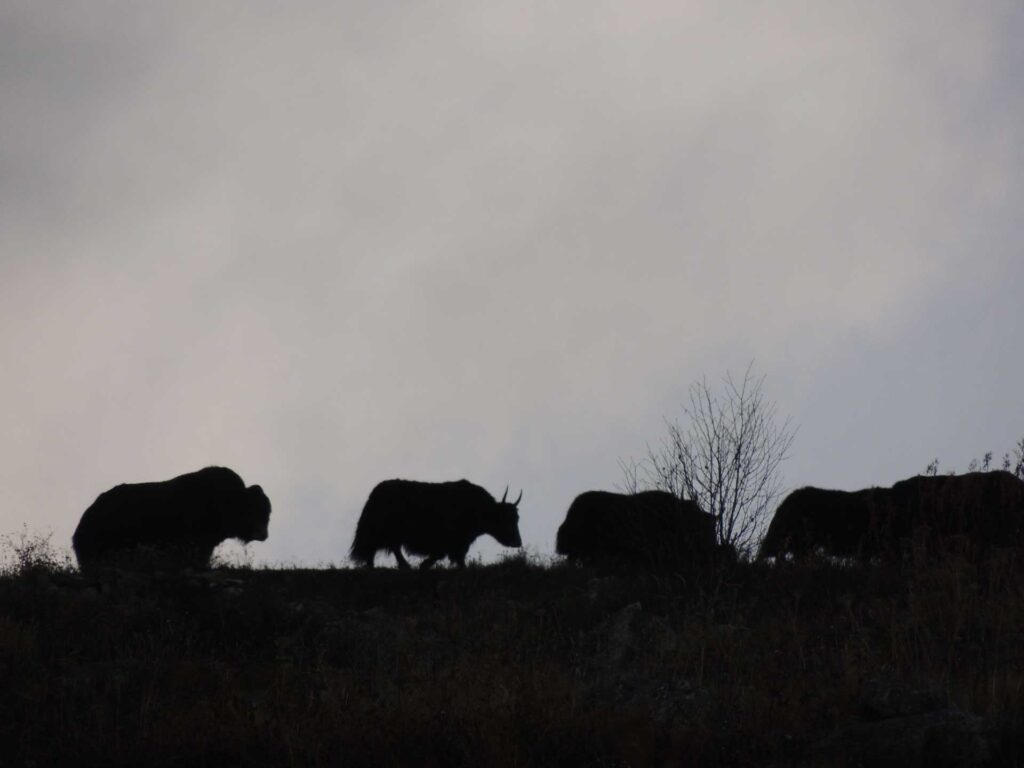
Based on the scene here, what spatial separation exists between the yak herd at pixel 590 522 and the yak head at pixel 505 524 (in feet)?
0.06

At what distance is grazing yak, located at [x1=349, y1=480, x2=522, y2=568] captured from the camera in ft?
64.2

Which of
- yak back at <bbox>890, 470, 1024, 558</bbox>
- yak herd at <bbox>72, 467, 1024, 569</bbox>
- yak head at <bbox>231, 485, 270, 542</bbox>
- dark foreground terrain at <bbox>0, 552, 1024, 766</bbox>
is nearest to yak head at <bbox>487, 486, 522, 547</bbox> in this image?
yak herd at <bbox>72, 467, 1024, 569</bbox>

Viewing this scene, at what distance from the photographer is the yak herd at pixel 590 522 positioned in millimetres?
14664

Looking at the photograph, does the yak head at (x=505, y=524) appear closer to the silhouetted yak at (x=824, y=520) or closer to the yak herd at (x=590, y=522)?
the yak herd at (x=590, y=522)

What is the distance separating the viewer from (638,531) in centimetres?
1583

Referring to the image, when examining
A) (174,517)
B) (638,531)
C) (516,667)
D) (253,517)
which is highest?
(253,517)

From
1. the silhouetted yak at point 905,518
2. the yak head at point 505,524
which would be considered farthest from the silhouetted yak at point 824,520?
the yak head at point 505,524

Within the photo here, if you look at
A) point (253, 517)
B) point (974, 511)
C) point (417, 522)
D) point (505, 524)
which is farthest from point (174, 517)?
point (974, 511)

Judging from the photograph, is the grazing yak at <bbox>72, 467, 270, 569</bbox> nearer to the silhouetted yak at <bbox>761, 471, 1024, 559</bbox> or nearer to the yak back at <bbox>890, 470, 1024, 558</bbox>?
the silhouetted yak at <bbox>761, 471, 1024, 559</bbox>

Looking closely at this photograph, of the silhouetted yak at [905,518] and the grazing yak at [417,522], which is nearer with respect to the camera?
the silhouetted yak at [905,518]

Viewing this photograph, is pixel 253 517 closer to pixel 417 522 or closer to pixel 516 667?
pixel 417 522

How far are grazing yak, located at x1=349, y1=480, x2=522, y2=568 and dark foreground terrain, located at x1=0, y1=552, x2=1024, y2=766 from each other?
4.18 meters

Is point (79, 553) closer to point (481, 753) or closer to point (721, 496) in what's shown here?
point (721, 496)

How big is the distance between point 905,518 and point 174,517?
10.4m
